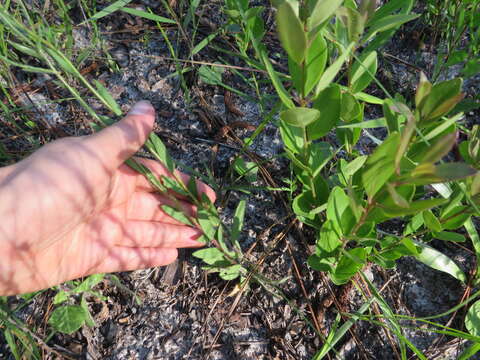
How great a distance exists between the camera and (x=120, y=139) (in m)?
0.93

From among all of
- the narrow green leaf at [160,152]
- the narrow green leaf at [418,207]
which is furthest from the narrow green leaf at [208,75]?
the narrow green leaf at [418,207]

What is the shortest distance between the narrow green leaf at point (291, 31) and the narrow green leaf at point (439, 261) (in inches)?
26.2

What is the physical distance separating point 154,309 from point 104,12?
2.82 feet

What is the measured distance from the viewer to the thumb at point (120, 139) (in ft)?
3.05

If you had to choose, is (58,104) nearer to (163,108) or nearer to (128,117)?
(163,108)

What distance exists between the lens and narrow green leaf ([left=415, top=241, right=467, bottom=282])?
107 cm

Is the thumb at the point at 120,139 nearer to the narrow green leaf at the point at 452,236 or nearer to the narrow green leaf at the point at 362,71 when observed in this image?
the narrow green leaf at the point at 362,71

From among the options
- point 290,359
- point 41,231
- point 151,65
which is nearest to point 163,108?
point 151,65

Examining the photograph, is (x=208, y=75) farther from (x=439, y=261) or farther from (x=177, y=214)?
(x=439, y=261)

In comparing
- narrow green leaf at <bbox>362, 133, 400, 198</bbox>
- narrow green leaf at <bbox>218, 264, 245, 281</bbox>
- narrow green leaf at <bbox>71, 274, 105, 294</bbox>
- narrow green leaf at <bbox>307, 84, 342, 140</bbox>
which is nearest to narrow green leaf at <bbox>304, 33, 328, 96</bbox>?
narrow green leaf at <bbox>307, 84, 342, 140</bbox>

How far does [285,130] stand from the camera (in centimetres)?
89

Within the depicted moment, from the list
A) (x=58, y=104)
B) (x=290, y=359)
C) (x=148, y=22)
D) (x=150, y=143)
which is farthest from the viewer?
(x=148, y=22)

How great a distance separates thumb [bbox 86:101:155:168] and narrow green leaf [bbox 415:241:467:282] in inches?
28.9

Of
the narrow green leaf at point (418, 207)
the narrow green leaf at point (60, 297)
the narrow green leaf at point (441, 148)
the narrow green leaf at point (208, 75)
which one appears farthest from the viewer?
the narrow green leaf at point (208, 75)
